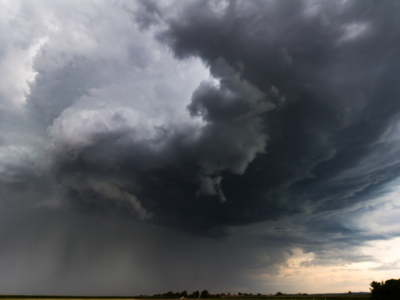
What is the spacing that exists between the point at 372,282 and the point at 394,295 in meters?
19.9

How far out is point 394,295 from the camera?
137m

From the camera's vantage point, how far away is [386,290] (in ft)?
473

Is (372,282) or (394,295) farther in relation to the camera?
(372,282)

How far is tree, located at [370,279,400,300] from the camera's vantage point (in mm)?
138375

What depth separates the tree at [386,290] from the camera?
138m

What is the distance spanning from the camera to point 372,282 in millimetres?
157000
